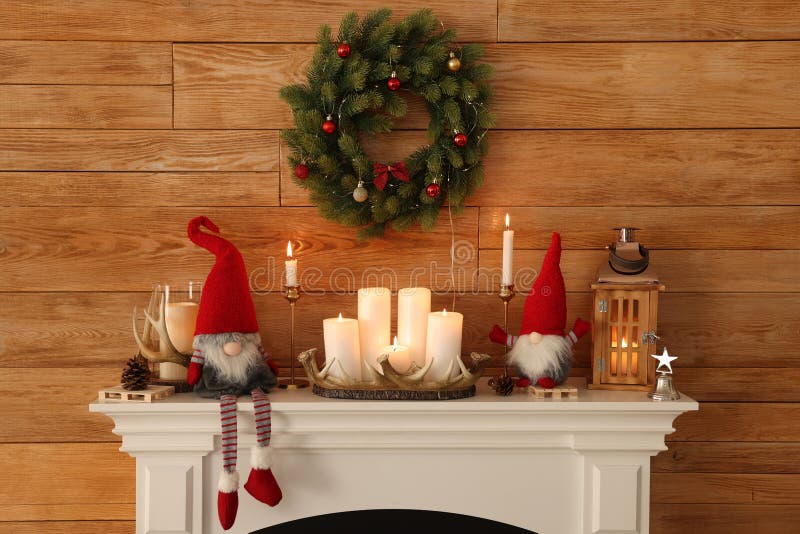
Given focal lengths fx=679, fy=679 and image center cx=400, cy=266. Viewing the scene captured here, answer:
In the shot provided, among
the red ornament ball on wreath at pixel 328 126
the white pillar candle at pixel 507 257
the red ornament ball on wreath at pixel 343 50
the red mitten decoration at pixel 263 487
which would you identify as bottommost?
the red mitten decoration at pixel 263 487

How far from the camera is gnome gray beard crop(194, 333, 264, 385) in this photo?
1.40 meters

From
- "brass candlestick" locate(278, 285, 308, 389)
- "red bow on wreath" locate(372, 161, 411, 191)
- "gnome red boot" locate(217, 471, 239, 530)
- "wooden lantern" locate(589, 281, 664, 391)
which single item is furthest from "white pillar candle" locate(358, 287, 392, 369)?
"wooden lantern" locate(589, 281, 664, 391)

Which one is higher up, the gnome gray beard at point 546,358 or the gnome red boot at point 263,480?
the gnome gray beard at point 546,358

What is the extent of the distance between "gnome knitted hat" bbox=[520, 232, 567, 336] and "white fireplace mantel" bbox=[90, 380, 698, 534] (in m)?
0.16

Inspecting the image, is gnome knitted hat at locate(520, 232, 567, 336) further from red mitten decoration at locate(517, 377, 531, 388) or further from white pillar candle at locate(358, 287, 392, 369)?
white pillar candle at locate(358, 287, 392, 369)

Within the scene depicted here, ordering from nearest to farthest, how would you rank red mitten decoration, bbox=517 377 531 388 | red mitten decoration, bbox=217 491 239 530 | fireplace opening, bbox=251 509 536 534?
red mitten decoration, bbox=217 491 239 530
red mitten decoration, bbox=517 377 531 388
fireplace opening, bbox=251 509 536 534

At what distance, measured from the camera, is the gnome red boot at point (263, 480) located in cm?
137

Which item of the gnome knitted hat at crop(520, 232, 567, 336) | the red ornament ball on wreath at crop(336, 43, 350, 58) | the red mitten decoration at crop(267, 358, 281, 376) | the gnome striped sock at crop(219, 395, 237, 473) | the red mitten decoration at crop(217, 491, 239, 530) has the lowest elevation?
the red mitten decoration at crop(217, 491, 239, 530)

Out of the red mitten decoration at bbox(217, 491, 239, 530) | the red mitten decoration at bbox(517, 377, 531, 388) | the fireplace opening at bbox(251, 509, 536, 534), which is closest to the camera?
the red mitten decoration at bbox(217, 491, 239, 530)

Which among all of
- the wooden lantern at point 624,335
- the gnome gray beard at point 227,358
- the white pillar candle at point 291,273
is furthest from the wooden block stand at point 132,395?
the wooden lantern at point 624,335

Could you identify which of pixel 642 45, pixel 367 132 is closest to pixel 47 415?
pixel 367 132

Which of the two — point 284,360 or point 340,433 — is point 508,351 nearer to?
point 340,433

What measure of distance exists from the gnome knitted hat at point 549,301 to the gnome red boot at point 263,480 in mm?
613

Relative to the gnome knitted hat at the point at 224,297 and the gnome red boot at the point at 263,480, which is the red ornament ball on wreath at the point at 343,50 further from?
the gnome red boot at the point at 263,480
